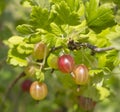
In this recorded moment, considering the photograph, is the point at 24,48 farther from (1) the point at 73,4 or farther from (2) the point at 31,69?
(1) the point at 73,4

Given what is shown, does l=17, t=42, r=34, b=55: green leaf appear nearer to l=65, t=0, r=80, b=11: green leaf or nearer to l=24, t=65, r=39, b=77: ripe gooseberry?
l=24, t=65, r=39, b=77: ripe gooseberry

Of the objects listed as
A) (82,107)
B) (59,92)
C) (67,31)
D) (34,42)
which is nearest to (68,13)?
(67,31)

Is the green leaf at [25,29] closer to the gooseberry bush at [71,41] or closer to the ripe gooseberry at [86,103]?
the gooseberry bush at [71,41]

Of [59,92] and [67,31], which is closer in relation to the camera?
[67,31]

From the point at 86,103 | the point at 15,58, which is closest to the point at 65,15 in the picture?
the point at 15,58

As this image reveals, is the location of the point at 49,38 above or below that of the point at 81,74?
above

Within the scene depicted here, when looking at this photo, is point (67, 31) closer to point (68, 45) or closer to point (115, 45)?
point (68, 45)
